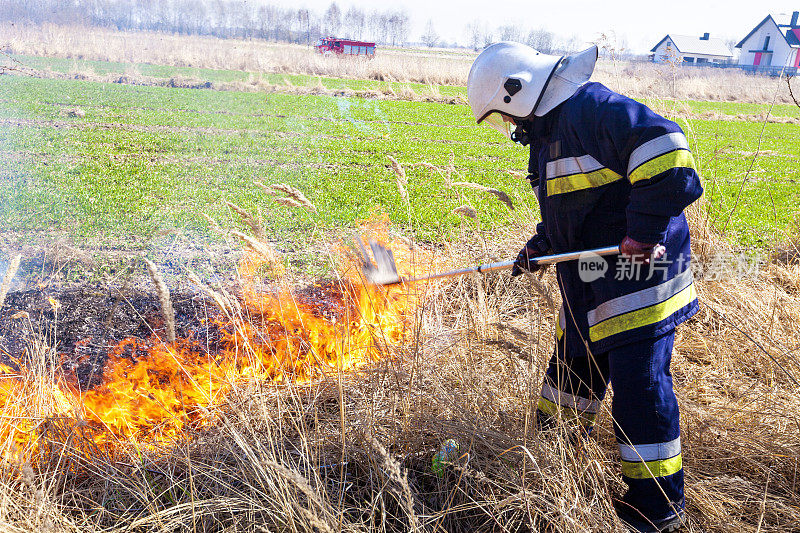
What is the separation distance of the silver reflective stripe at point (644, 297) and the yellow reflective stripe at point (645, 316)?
0.05ft

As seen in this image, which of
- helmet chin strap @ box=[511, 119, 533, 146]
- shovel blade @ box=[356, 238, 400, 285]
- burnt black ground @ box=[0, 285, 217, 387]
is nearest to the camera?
helmet chin strap @ box=[511, 119, 533, 146]

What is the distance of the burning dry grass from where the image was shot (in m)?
2.02

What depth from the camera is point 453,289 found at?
14.4ft

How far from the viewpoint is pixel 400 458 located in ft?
7.62

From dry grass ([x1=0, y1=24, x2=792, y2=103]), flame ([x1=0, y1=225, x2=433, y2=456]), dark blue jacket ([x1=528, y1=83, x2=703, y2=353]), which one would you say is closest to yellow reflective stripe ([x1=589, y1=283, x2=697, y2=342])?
dark blue jacket ([x1=528, y1=83, x2=703, y2=353])

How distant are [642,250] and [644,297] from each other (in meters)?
0.20

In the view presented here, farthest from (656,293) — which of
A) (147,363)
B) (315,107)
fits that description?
(315,107)

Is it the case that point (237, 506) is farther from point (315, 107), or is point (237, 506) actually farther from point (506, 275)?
point (315, 107)

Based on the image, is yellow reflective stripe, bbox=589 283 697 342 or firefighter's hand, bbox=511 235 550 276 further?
firefighter's hand, bbox=511 235 550 276

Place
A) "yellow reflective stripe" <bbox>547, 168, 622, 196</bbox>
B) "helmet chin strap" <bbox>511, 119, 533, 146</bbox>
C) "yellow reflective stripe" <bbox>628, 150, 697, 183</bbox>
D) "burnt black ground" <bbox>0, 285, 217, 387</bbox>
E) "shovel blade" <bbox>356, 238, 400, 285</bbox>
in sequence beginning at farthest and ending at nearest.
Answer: "burnt black ground" <bbox>0, 285, 217, 387</bbox>
"shovel blade" <bbox>356, 238, 400, 285</bbox>
"helmet chin strap" <bbox>511, 119, 533, 146</bbox>
"yellow reflective stripe" <bbox>547, 168, 622, 196</bbox>
"yellow reflective stripe" <bbox>628, 150, 697, 183</bbox>

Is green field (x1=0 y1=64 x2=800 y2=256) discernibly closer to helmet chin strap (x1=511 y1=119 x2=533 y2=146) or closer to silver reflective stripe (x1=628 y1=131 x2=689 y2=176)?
helmet chin strap (x1=511 y1=119 x2=533 y2=146)

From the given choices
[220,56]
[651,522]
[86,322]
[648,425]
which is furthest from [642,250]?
[220,56]

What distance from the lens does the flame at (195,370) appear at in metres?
2.43

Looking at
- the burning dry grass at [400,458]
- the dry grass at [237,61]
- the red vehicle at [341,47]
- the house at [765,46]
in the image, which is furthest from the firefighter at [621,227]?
the house at [765,46]
